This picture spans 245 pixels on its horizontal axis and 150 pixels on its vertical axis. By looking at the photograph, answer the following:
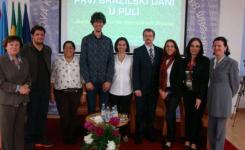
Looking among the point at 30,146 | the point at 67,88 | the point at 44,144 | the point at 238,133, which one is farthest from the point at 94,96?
the point at 238,133

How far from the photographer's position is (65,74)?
4254mm

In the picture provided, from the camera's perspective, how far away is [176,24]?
221 inches

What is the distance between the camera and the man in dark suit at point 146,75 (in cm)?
422

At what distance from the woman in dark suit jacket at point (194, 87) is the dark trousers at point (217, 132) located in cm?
30

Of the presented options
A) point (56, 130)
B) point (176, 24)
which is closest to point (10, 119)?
point (56, 130)

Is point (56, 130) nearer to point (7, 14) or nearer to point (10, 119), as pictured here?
point (10, 119)

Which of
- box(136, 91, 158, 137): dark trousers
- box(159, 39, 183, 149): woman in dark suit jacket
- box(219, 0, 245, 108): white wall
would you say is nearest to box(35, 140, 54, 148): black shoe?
box(136, 91, 158, 137): dark trousers

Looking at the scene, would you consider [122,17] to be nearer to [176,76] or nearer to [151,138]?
[176,76]

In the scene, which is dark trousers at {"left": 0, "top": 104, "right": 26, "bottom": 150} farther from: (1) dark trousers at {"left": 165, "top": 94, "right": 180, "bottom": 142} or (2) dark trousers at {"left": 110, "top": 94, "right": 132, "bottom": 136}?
(1) dark trousers at {"left": 165, "top": 94, "right": 180, "bottom": 142}

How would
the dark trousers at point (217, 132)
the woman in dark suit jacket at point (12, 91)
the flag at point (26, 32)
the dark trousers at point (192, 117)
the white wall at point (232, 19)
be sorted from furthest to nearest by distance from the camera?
1. the white wall at point (232, 19)
2. the flag at point (26, 32)
3. the dark trousers at point (192, 117)
4. the dark trousers at point (217, 132)
5. the woman in dark suit jacket at point (12, 91)

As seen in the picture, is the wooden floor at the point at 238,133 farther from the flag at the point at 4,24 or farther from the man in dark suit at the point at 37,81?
the flag at the point at 4,24

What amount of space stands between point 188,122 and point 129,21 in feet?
7.37

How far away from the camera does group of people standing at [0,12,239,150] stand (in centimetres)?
370

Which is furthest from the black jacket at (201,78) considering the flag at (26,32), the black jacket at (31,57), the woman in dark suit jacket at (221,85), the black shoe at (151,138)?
the flag at (26,32)
